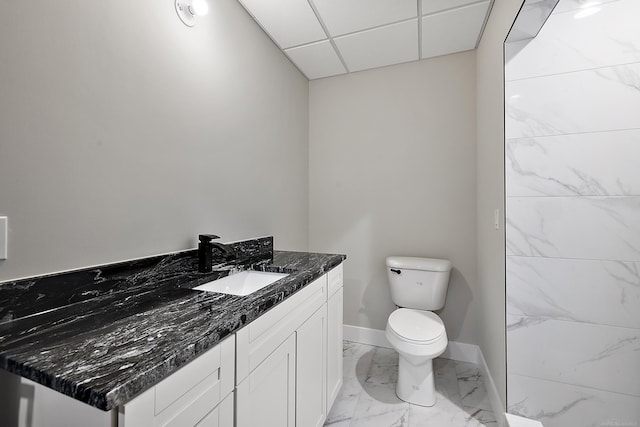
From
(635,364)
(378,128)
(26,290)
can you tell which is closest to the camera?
(26,290)

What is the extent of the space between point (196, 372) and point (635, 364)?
184 centimetres

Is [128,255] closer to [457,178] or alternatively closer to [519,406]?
[519,406]

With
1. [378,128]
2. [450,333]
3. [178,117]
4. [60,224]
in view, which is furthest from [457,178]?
[60,224]

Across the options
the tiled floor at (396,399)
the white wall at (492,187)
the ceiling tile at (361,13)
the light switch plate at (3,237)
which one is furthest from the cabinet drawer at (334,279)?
the ceiling tile at (361,13)

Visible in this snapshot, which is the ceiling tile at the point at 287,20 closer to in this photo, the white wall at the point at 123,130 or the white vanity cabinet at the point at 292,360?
the white wall at the point at 123,130

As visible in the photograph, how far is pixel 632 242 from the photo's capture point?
4.21 feet

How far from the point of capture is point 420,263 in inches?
82.7

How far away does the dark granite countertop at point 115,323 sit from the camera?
52 cm

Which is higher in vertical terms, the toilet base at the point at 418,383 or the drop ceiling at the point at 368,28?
the drop ceiling at the point at 368,28

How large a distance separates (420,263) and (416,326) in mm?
487

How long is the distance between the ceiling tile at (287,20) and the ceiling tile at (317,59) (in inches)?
3.1

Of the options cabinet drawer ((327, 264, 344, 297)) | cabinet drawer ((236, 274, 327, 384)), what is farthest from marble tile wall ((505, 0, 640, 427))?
cabinet drawer ((236, 274, 327, 384))

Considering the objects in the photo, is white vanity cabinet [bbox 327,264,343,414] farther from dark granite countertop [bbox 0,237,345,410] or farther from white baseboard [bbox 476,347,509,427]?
white baseboard [bbox 476,347,509,427]

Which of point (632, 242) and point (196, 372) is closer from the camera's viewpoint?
point (196, 372)
